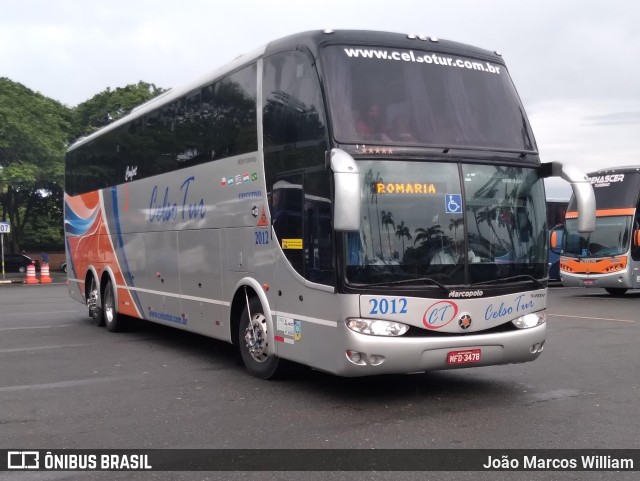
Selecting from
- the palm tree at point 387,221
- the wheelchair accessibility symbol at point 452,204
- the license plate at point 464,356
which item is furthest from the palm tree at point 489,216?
the license plate at point 464,356

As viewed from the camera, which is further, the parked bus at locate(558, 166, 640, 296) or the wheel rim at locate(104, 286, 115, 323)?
the parked bus at locate(558, 166, 640, 296)

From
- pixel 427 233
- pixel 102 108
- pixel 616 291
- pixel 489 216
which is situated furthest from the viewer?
pixel 102 108

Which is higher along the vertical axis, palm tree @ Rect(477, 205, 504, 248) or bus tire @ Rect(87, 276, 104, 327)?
palm tree @ Rect(477, 205, 504, 248)

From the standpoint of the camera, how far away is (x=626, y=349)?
11258 millimetres

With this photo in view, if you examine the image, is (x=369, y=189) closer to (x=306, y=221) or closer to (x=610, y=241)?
(x=306, y=221)

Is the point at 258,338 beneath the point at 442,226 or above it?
beneath

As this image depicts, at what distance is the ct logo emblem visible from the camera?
7.54 m

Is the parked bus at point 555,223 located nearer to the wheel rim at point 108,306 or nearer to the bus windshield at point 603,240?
the bus windshield at point 603,240

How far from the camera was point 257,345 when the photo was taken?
29.5 ft

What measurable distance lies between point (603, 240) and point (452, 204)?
52.2 ft

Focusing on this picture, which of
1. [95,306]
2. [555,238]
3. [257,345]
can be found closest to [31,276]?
[95,306]

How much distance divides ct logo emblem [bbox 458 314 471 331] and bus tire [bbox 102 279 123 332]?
27.2 feet

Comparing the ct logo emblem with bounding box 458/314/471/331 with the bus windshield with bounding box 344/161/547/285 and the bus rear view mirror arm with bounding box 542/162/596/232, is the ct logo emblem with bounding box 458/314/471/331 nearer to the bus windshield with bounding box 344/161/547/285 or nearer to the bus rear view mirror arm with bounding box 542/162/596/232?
the bus windshield with bounding box 344/161/547/285

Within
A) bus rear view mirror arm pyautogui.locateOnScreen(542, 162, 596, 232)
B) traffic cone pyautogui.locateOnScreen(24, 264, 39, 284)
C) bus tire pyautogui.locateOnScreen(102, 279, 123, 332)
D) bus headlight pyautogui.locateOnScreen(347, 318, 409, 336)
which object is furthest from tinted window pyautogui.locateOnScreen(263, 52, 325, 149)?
traffic cone pyautogui.locateOnScreen(24, 264, 39, 284)
